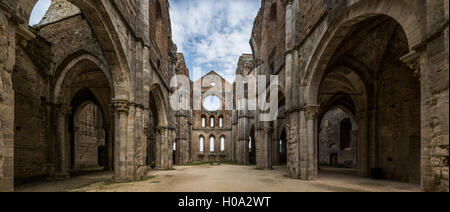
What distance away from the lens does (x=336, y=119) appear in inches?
888

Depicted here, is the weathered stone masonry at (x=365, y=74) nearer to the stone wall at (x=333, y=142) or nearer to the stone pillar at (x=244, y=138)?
the stone wall at (x=333, y=142)

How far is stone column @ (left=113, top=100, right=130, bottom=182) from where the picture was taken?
8.59 metres

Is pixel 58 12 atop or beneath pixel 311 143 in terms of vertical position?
atop

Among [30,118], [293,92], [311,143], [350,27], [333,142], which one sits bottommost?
[333,142]

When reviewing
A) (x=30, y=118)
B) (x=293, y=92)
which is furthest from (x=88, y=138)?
(x=293, y=92)

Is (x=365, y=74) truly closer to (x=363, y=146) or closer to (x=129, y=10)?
(x=363, y=146)

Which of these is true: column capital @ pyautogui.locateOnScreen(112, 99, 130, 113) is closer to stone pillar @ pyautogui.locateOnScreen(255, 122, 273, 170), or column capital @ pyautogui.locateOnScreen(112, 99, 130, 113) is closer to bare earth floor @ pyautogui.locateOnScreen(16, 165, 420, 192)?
bare earth floor @ pyautogui.locateOnScreen(16, 165, 420, 192)

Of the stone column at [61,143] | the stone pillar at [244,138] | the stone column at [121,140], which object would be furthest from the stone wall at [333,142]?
the stone column at [61,143]

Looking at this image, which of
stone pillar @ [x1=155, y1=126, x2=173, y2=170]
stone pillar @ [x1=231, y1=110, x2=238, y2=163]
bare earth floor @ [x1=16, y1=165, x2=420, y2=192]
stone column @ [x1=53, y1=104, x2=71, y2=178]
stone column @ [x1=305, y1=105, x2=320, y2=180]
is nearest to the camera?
bare earth floor @ [x1=16, y1=165, x2=420, y2=192]

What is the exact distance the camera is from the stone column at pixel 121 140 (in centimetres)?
859

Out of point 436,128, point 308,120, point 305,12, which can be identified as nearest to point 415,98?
point 308,120

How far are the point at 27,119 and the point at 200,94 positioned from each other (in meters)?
24.7

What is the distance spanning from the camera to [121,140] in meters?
8.71
